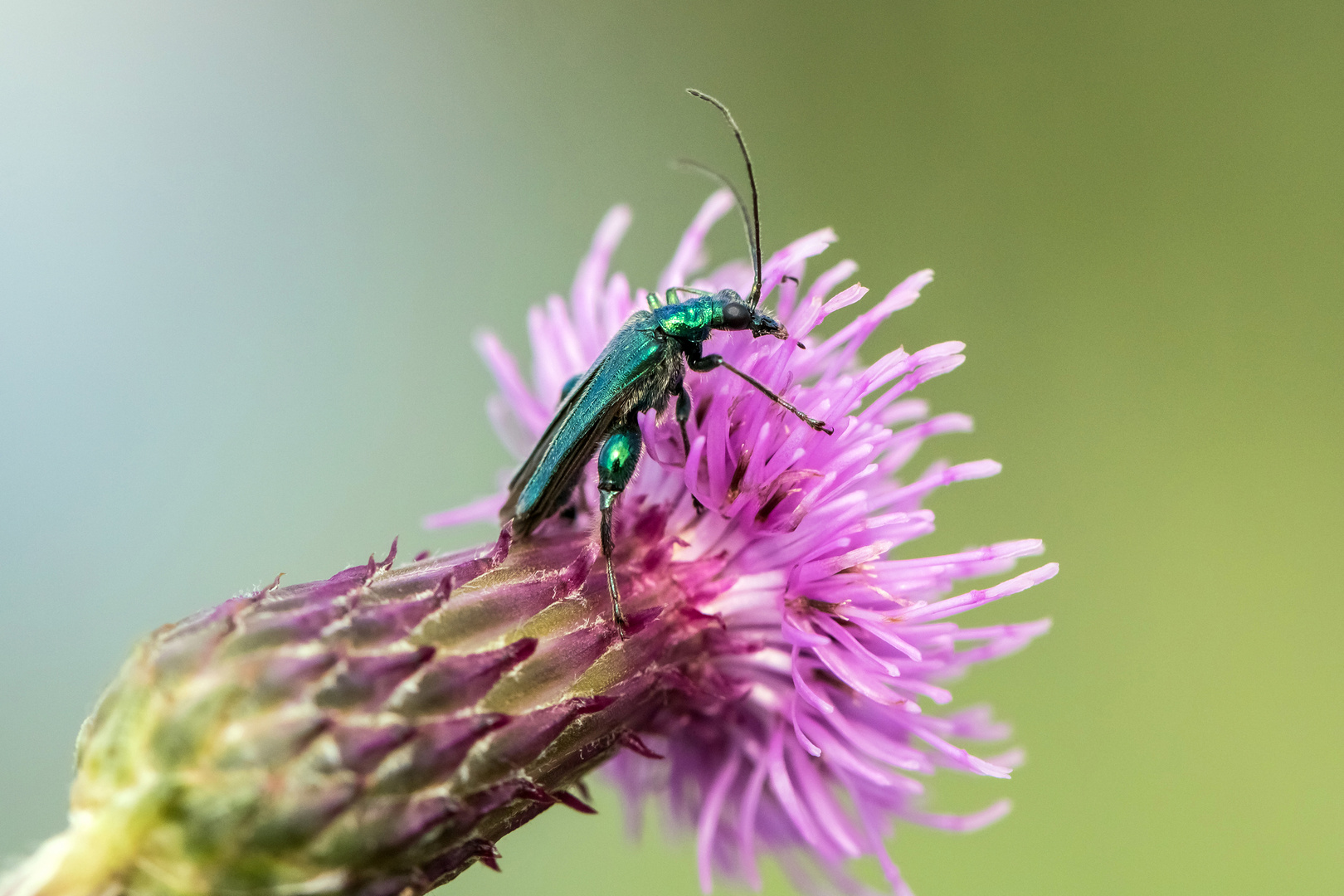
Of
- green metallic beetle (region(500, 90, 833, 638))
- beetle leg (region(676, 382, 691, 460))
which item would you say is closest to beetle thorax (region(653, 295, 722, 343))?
green metallic beetle (region(500, 90, 833, 638))

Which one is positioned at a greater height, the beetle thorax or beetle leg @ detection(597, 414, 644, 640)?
the beetle thorax

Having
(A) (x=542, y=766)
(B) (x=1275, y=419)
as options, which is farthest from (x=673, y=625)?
(B) (x=1275, y=419)

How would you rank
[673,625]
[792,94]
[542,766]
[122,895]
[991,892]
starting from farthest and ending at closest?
[792,94]
[991,892]
[673,625]
[542,766]
[122,895]

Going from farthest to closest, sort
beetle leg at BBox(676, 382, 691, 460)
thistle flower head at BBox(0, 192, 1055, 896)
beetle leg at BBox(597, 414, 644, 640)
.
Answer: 1. beetle leg at BBox(676, 382, 691, 460)
2. beetle leg at BBox(597, 414, 644, 640)
3. thistle flower head at BBox(0, 192, 1055, 896)

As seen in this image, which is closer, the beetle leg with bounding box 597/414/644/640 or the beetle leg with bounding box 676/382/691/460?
the beetle leg with bounding box 597/414/644/640

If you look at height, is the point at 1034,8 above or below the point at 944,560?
above

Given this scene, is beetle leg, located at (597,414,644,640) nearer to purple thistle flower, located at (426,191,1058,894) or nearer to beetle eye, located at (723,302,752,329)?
purple thistle flower, located at (426,191,1058,894)

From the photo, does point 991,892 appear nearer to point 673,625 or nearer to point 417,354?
point 673,625
